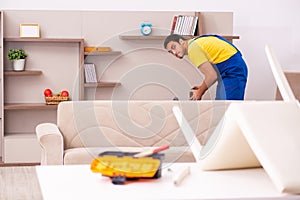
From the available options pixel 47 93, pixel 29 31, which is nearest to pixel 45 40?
pixel 29 31

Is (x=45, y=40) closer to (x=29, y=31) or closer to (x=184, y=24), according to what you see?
(x=29, y=31)

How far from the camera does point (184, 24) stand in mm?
6074

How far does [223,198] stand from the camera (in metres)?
1.78

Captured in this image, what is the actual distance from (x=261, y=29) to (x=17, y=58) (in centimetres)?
274

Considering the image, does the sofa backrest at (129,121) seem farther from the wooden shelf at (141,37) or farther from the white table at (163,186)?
the wooden shelf at (141,37)

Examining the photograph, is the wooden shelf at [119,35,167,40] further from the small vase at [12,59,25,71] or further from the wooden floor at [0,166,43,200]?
the wooden floor at [0,166,43,200]

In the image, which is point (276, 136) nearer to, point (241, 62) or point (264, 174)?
point (264, 174)

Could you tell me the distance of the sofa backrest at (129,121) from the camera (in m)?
3.96

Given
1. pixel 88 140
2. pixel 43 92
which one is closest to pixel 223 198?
pixel 88 140

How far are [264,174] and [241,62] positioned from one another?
113 inches

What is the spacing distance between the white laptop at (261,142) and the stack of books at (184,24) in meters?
4.00

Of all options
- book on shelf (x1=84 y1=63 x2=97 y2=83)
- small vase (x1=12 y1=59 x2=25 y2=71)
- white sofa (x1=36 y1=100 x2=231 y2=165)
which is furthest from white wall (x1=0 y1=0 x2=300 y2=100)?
white sofa (x1=36 y1=100 x2=231 y2=165)

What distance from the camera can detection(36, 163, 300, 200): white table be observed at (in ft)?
5.86

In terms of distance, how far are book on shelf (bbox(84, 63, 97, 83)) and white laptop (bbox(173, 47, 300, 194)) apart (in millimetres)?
3868
